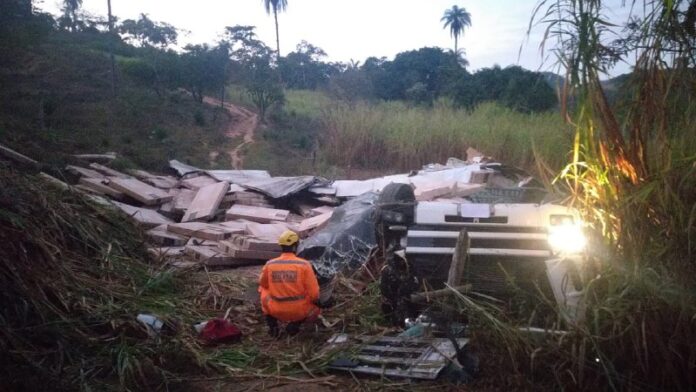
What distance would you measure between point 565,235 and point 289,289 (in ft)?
8.12

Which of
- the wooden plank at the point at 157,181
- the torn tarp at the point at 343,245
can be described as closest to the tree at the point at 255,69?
the wooden plank at the point at 157,181

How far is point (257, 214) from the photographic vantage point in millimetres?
11406

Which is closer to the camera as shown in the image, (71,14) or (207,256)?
(207,256)

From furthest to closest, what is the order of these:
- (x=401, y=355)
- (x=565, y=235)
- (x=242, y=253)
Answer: (x=242, y=253) < (x=401, y=355) < (x=565, y=235)

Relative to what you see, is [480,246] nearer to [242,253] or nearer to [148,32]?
[242,253]

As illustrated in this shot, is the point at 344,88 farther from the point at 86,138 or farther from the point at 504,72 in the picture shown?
the point at 86,138

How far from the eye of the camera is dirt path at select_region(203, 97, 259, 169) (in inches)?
941

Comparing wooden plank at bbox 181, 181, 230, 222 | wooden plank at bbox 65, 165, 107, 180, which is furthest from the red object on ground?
wooden plank at bbox 65, 165, 107, 180

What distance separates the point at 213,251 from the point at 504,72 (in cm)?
2300

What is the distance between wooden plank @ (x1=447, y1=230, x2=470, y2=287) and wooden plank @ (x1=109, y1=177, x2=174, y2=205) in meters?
8.48

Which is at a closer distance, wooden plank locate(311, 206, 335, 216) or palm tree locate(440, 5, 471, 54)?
wooden plank locate(311, 206, 335, 216)

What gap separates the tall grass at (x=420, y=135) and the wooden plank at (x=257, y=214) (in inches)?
308

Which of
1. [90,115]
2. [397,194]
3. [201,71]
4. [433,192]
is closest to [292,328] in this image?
[397,194]

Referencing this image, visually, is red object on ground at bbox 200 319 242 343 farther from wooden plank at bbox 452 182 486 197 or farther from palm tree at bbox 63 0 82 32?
palm tree at bbox 63 0 82 32
